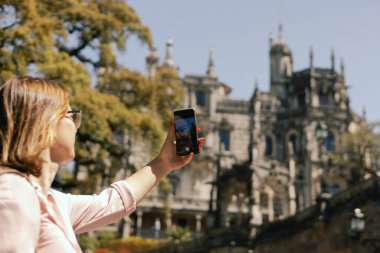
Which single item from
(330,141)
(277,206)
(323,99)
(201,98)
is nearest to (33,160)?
(277,206)

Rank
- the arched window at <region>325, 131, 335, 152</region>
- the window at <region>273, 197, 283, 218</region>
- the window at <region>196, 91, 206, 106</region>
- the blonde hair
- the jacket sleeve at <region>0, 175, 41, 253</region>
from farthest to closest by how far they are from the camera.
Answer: the window at <region>196, 91, 206, 106</region>
the arched window at <region>325, 131, 335, 152</region>
the window at <region>273, 197, 283, 218</region>
the blonde hair
the jacket sleeve at <region>0, 175, 41, 253</region>

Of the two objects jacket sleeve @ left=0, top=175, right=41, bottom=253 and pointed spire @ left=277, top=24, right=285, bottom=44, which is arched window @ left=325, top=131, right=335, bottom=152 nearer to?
pointed spire @ left=277, top=24, right=285, bottom=44

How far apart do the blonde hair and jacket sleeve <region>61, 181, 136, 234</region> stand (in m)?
0.68

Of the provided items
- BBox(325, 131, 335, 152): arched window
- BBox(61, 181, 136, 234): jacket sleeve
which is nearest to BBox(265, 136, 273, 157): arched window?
BBox(325, 131, 335, 152): arched window

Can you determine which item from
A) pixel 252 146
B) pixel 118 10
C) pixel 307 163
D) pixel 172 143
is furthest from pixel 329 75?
pixel 172 143

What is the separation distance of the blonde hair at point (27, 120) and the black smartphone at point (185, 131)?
89 cm

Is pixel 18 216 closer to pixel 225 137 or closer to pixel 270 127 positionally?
pixel 225 137

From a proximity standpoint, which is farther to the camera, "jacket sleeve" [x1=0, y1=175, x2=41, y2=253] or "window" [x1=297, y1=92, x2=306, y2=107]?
"window" [x1=297, y1=92, x2=306, y2=107]

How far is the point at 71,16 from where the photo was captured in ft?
65.2

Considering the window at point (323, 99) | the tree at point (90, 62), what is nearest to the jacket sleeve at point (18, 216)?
the tree at point (90, 62)

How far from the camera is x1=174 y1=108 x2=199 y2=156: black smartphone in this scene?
121 inches

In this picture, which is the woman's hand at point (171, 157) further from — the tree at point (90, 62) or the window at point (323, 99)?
the window at point (323, 99)

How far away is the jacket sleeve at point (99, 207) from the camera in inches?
111

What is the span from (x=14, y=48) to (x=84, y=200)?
14381 millimetres
